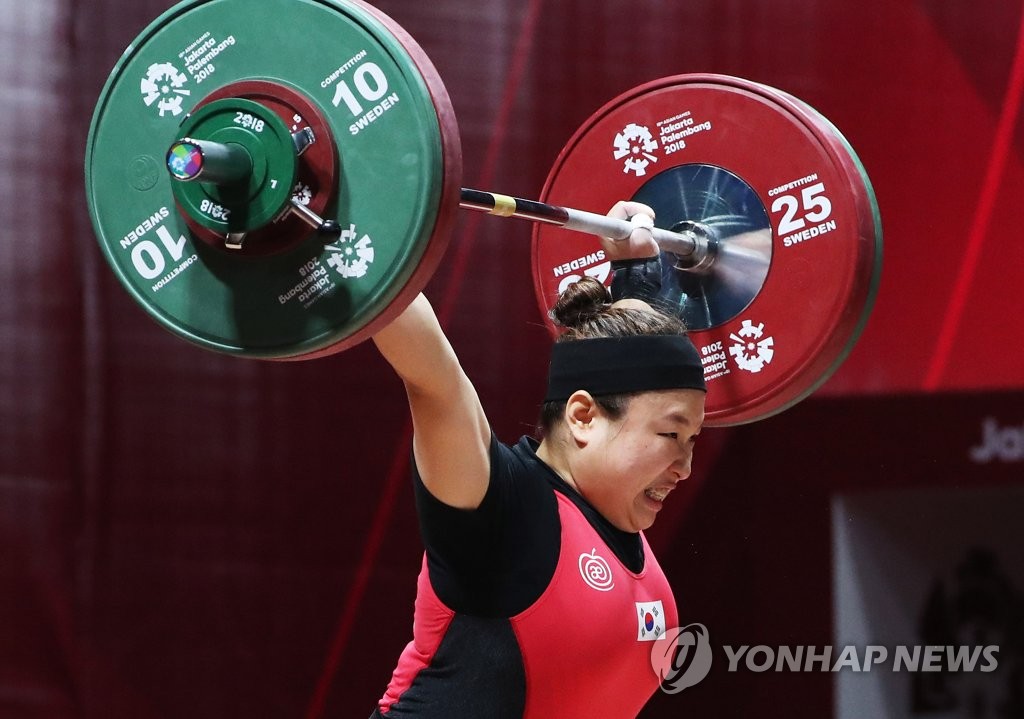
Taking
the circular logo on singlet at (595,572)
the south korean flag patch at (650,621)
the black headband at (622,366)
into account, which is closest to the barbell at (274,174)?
the black headband at (622,366)

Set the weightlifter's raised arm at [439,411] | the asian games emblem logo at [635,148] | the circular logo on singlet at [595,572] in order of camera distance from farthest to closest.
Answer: the asian games emblem logo at [635,148] → the circular logo on singlet at [595,572] → the weightlifter's raised arm at [439,411]

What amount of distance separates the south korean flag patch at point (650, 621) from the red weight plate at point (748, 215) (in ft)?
1.93

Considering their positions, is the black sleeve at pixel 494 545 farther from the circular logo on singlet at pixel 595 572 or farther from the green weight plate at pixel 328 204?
the green weight plate at pixel 328 204

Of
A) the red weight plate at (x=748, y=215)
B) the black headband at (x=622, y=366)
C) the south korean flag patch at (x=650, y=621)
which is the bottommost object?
the south korean flag patch at (x=650, y=621)

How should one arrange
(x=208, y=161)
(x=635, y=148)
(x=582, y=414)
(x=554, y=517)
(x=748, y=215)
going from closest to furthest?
(x=208, y=161), (x=554, y=517), (x=582, y=414), (x=748, y=215), (x=635, y=148)

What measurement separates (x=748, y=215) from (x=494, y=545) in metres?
1.08

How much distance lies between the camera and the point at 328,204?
187cm

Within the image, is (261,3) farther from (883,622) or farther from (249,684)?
(883,622)

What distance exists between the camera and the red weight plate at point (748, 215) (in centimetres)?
264

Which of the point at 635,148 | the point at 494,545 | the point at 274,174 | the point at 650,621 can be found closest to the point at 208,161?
the point at 274,174

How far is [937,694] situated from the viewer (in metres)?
3.83

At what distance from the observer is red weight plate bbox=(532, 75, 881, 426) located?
8.68 feet

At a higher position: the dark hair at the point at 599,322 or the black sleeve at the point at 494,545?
the dark hair at the point at 599,322

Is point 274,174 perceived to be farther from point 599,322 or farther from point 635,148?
point 635,148
